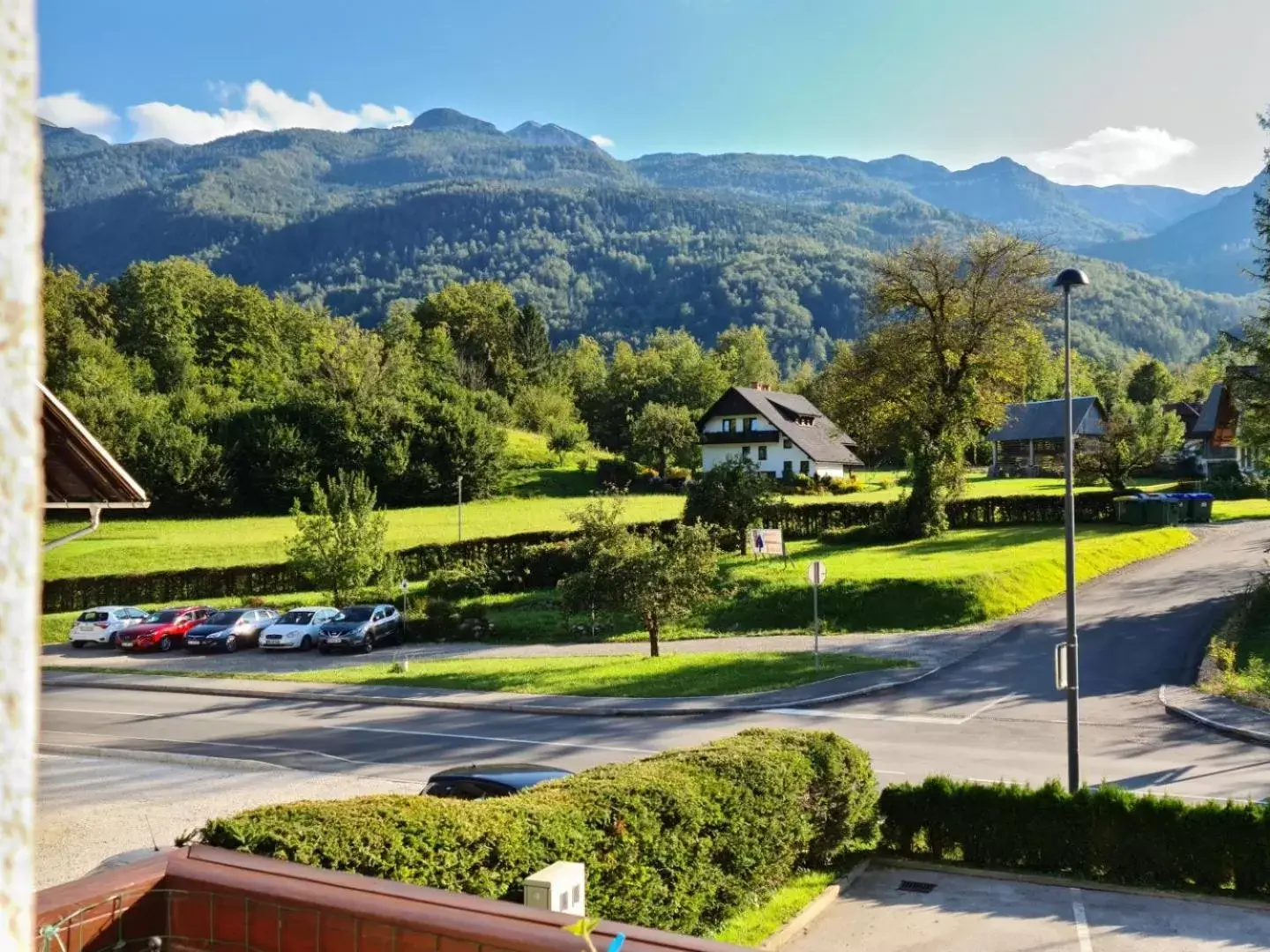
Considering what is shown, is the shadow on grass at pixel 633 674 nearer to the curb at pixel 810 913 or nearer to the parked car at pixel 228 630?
the parked car at pixel 228 630

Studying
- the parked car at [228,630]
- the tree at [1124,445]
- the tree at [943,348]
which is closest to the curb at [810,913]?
the parked car at [228,630]

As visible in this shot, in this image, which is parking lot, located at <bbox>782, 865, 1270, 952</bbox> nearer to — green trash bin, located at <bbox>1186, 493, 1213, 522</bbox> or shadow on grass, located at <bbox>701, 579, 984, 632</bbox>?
shadow on grass, located at <bbox>701, 579, 984, 632</bbox>

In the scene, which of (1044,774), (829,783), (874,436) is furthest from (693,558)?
(874,436)

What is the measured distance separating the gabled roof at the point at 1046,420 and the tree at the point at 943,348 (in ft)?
129

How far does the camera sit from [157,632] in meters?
38.7

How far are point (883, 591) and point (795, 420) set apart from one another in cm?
4956

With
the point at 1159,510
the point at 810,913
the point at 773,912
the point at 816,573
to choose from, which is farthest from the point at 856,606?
the point at 773,912

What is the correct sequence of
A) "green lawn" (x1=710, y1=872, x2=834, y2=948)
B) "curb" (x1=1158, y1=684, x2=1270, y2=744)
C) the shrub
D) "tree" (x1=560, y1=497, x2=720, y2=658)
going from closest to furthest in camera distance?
1. "green lawn" (x1=710, y1=872, x2=834, y2=948)
2. "curb" (x1=1158, y1=684, x2=1270, y2=744)
3. "tree" (x1=560, y1=497, x2=720, y2=658)
4. the shrub

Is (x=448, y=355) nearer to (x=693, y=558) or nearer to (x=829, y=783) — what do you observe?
(x=693, y=558)

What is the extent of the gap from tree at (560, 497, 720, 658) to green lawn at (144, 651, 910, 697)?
1.71m

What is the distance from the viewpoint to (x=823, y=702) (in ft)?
79.0

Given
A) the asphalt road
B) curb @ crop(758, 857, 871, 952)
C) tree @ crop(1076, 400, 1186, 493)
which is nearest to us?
curb @ crop(758, 857, 871, 952)

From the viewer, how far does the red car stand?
3847 centimetres

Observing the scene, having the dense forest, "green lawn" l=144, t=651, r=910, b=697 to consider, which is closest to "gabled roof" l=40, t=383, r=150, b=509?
"green lawn" l=144, t=651, r=910, b=697
